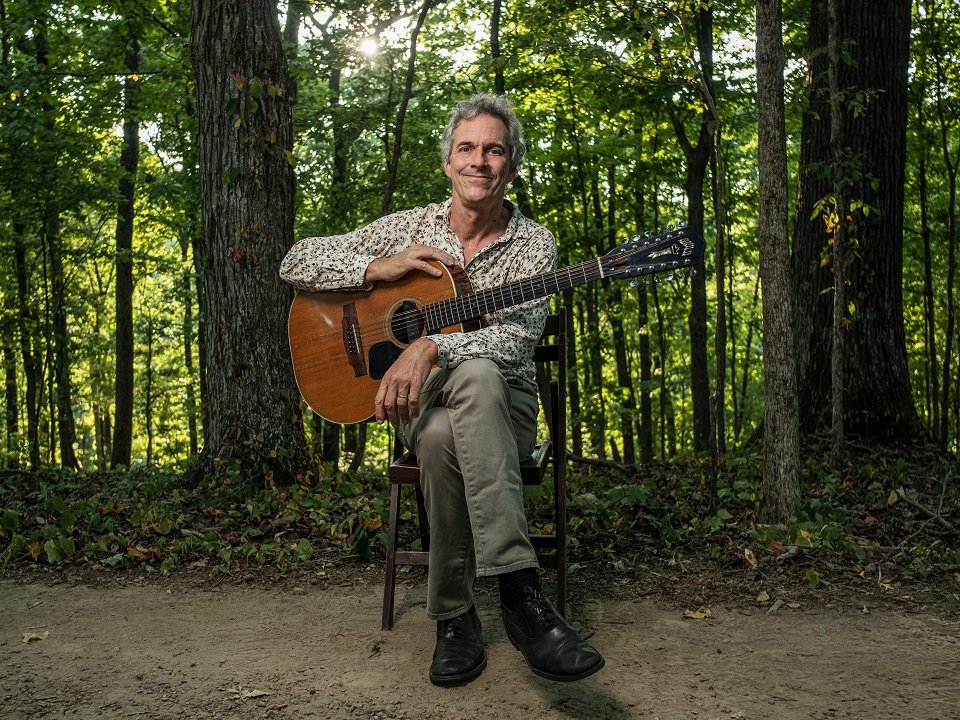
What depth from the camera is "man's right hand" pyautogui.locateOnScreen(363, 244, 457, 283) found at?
10.7 ft

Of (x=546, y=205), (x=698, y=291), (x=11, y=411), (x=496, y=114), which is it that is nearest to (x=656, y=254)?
(x=496, y=114)

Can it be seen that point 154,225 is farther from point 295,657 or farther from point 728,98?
point 295,657

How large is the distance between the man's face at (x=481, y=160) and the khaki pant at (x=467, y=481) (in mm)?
813

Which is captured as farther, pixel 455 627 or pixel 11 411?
pixel 11 411

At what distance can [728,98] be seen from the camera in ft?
31.1

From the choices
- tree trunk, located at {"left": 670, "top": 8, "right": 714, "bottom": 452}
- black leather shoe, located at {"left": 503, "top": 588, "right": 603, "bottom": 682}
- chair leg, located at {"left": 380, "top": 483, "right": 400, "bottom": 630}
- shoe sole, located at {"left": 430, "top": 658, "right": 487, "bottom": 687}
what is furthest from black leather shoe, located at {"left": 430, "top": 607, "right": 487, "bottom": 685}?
tree trunk, located at {"left": 670, "top": 8, "right": 714, "bottom": 452}

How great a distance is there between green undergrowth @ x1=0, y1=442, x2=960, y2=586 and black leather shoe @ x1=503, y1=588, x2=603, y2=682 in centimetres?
139

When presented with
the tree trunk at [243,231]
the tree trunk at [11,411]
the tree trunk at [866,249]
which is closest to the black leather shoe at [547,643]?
the tree trunk at [243,231]

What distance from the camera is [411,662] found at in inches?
114

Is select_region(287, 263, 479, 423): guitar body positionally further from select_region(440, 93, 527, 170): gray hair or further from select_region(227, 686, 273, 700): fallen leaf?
select_region(227, 686, 273, 700): fallen leaf

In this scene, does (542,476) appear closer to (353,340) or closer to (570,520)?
(353,340)

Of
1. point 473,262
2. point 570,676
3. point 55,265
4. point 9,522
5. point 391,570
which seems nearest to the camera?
point 570,676

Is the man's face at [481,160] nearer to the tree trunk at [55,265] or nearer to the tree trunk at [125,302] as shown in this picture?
the tree trunk at [55,265]

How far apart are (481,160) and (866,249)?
14.0ft
